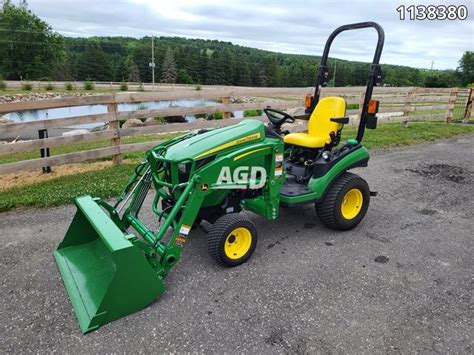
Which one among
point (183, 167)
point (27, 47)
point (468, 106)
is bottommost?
point (183, 167)

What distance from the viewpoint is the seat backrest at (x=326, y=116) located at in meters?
3.96

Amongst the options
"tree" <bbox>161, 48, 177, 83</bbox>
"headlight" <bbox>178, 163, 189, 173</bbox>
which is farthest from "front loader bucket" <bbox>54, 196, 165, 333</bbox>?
"tree" <bbox>161, 48, 177, 83</bbox>

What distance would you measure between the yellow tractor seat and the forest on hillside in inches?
1486

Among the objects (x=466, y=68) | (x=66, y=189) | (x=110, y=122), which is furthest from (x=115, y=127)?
(x=466, y=68)

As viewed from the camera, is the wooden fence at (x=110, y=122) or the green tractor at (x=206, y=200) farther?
the wooden fence at (x=110, y=122)

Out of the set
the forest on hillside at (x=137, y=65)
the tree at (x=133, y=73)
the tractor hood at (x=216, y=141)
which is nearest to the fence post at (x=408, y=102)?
the tractor hood at (x=216, y=141)

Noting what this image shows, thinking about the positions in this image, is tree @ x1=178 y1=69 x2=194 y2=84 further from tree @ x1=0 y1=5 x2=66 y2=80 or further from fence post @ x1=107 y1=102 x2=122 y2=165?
fence post @ x1=107 y1=102 x2=122 y2=165

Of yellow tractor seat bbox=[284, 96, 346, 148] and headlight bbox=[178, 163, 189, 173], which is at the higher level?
yellow tractor seat bbox=[284, 96, 346, 148]

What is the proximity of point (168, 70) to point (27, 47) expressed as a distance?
20.7m

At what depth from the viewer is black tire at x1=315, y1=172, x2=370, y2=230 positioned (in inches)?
147

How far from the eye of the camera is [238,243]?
323cm

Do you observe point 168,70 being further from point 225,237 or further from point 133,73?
point 225,237

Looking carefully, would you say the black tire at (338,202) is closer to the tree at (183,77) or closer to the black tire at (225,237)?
the black tire at (225,237)

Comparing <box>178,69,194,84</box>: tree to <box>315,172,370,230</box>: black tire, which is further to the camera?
<box>178,69,194,84</box>: tree
